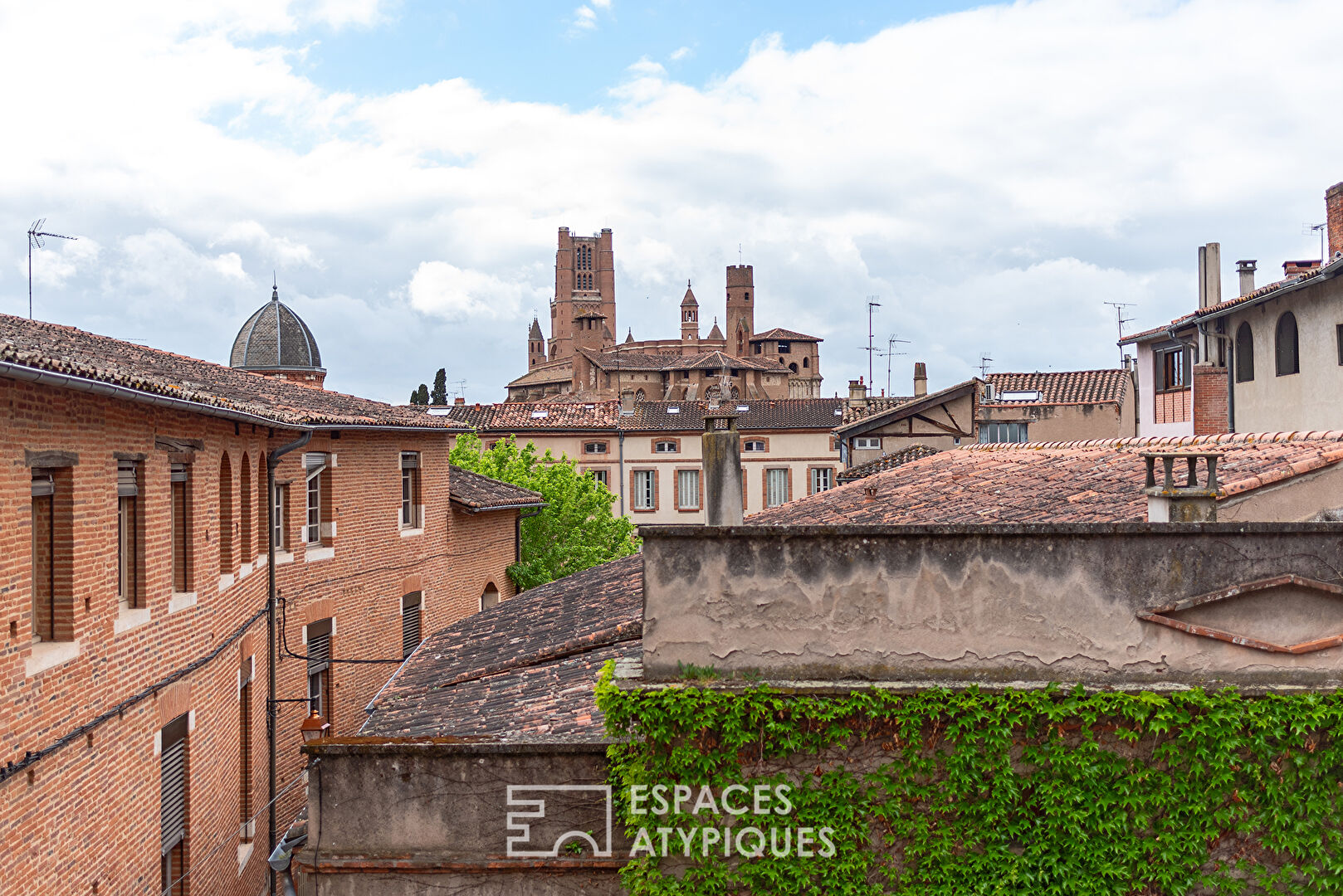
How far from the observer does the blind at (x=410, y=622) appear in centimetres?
2141

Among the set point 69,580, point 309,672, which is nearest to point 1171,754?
point 69,580

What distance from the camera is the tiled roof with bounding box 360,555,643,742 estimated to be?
31.4 feet

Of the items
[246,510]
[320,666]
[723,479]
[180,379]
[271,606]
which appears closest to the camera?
[723,479]

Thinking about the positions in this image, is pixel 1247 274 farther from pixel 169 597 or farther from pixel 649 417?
pixel 649 417

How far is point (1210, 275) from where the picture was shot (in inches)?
1101

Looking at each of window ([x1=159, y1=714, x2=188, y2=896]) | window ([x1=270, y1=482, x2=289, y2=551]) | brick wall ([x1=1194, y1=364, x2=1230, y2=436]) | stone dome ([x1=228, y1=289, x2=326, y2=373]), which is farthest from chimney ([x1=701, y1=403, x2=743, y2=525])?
stone dome ([x1=228, y1=289, x2=326, y2=373])

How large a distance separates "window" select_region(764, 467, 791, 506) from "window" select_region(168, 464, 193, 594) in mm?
44281

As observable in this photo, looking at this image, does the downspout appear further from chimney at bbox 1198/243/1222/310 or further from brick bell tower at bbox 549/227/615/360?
brick bell tower at bbox 549/227/615/360

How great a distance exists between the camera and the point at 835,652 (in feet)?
26.7

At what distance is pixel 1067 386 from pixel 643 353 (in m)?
58.1

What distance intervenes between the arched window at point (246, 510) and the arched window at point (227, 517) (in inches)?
36.7

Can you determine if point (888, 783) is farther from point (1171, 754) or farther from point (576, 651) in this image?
point (576, 651)

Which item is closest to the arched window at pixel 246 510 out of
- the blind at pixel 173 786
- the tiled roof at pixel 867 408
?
the blind at pixel 173 786

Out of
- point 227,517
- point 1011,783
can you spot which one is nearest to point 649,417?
point 227,517
